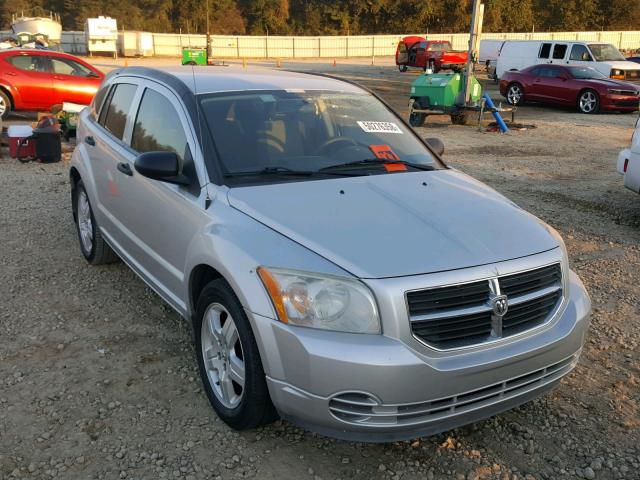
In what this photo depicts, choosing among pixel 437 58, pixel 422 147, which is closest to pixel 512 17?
pixel 437 58

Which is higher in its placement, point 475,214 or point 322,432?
point 475,214

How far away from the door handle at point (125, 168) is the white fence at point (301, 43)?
2172 inches

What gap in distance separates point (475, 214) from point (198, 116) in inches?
65.8

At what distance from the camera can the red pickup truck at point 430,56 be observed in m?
33.9

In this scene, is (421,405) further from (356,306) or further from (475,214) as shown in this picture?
(475,214)

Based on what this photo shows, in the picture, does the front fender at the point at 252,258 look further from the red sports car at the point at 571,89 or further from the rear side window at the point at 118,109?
the red sports car at the point at 571,89

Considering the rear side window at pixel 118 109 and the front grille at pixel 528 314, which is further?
the rear side window at pixel 118 109

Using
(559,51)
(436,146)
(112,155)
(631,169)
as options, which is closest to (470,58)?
(559,51)

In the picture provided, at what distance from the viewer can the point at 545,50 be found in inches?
960

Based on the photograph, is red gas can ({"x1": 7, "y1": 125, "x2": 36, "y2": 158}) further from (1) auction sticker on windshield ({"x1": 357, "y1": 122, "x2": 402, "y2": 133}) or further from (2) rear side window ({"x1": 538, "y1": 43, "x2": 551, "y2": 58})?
(2) rear side window ({"x1": 538, "y1": 43, "x2": 551, "y2": 58})

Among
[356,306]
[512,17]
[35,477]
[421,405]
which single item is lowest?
[35,477]

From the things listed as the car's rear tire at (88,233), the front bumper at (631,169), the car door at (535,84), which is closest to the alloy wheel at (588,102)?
the car door at (535,84)

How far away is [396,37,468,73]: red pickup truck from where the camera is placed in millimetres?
33875

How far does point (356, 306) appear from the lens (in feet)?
8.63
